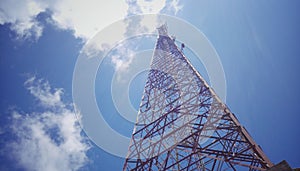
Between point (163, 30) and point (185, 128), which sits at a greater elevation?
point (163, 30)

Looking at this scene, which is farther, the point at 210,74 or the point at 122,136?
the point at 122,136

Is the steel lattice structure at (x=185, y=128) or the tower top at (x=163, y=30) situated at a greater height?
the tower top at (x=163, y=30)

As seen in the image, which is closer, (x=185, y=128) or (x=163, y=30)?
(x=185, y=128)

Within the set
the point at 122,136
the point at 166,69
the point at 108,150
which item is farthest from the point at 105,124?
the point at 166,69

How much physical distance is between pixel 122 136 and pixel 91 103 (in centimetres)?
348

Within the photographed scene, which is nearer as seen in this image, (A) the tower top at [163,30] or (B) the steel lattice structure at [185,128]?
(B) the steel lattice structure at [185,128]

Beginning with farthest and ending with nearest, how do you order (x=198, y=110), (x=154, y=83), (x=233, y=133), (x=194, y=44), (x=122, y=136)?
1. (x=194, y=44)
2. (x=122, y=136)
3. (x=154, y=83)
4. (x=198, y=110)
5. (x=233, y=133)

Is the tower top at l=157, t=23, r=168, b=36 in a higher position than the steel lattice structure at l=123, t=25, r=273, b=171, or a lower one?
higher

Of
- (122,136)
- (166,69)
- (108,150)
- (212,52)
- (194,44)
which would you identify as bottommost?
(108,150)

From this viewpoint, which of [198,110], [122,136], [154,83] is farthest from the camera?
[122,136]

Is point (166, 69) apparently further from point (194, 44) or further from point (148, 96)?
point (194, 44)

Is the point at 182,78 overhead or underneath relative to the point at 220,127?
overhead

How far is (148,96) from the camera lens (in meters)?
13.0

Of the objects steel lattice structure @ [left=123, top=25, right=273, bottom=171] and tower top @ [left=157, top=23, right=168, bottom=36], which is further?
tower top @ [left=157, top=23, right=168, bottom=36]
